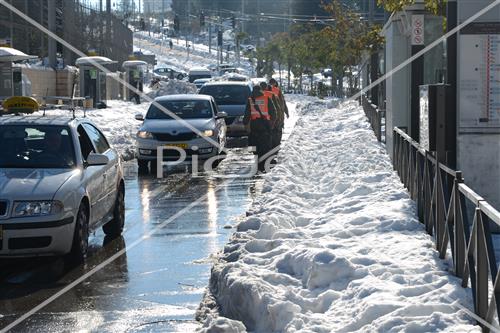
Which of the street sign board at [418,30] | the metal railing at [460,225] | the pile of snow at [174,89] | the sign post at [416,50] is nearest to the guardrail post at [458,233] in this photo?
the metal railing at [460,225]

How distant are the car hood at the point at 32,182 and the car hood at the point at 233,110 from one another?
63.1ft

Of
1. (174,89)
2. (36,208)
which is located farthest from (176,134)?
(174,89)

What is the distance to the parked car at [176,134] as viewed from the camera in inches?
869

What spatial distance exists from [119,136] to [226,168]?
7971 millimetres

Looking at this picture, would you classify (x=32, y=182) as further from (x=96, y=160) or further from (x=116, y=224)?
(x=116, y=224)

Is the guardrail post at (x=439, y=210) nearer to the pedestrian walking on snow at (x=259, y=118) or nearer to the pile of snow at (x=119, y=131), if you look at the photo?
the pedestrian walking on snow at (x=259, y=118)

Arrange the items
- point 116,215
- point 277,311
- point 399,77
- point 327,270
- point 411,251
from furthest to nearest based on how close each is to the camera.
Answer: point 399,77 → point 116,215 → point 411,251 → point 327,270 → point 277,311

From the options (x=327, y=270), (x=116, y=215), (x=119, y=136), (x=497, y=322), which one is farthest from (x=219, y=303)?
(x=119, y=136)

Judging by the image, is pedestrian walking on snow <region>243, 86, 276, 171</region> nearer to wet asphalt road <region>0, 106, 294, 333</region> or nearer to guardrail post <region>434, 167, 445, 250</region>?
wet asphalt road <region>0, 106, 294, 333</region>

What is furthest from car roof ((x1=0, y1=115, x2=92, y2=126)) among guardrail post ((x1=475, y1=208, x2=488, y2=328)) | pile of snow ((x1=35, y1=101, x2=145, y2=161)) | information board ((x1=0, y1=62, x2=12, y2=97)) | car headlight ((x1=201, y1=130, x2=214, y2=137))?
information board ((x1=0, y1=62, x2=12, y2=97))

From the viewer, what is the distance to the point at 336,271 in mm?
8328

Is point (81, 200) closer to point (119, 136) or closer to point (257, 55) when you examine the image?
point (119, 136)

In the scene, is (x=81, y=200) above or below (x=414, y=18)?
below

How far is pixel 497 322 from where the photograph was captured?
6562mm
